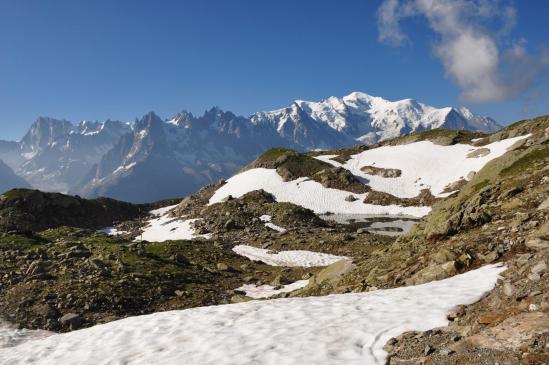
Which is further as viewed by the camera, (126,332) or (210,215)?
(210,215)

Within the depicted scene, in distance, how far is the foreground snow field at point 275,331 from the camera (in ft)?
32.8

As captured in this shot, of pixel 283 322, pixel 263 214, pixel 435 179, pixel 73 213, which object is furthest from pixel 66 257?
pixel 435 179

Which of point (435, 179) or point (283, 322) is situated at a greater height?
point (435, 179)

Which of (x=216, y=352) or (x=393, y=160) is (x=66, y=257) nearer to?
(x=216, y=352)

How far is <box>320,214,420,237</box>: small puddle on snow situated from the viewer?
57.4 m

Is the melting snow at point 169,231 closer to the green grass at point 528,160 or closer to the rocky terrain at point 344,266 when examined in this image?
the rocky terrain at point 344,266

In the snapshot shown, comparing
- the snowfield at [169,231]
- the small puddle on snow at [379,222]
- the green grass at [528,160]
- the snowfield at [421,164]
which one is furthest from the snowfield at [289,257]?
the snowfield at [421,164]

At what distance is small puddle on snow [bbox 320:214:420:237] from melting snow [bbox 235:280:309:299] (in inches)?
1183

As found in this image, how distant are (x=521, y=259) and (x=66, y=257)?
27254 mm

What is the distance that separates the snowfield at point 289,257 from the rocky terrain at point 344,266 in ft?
3.38

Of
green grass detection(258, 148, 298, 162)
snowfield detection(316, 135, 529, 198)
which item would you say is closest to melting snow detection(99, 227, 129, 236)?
green grass detection(258, 148, 298, 162)

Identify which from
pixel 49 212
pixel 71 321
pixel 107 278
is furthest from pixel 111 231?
pixel 71 321

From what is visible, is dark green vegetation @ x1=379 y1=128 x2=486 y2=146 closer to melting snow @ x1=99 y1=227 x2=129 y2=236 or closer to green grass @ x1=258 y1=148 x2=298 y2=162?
green grass @ x1=258 y1=148 x2=298 y2=162

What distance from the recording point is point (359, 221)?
65750mm
